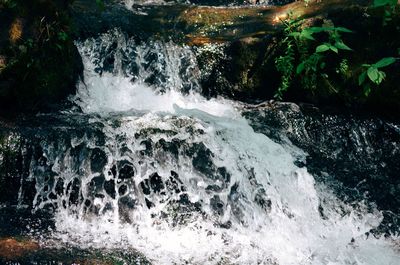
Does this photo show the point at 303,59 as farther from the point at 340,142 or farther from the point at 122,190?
the point at 122,190

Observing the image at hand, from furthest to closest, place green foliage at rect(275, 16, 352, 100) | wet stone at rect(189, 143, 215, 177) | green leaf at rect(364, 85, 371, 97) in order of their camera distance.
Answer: green foliage at rect(275, 16, 352, 100)
green leaf at rect(364, 85, 371, 97)
wet stone at rect(189, 143, 215, 177)

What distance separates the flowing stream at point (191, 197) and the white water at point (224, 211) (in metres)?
0.01

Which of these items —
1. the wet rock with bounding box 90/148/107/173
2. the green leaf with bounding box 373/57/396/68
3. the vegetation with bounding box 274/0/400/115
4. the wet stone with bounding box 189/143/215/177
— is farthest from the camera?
the vegetation with bounding box 274/0/400/115

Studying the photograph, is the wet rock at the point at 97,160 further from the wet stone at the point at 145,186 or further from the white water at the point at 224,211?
the wet stone at the point at 145,186

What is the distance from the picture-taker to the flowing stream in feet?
14.6

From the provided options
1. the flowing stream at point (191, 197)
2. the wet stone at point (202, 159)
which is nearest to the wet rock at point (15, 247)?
the flowing stream at point (191, 197)

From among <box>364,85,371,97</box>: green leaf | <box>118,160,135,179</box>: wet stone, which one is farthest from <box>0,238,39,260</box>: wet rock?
<box>364,85,371,97</box>: green leaf

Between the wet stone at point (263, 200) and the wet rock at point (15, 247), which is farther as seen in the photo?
the wet stone at point (263, 200)

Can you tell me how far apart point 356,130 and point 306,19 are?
199 centimetres

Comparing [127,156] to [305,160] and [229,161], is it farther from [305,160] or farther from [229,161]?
[305,160]

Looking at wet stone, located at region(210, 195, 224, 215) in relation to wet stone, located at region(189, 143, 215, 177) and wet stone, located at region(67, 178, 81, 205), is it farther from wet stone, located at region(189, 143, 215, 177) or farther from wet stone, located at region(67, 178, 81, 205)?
wet stone, located at region(67, 178, 81, 205)

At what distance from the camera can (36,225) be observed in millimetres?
4391

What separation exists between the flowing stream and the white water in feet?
0.04

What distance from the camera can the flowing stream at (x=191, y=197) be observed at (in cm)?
445
